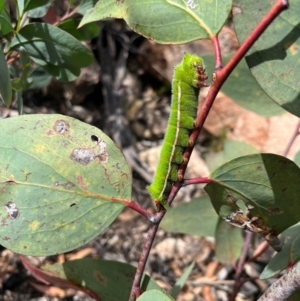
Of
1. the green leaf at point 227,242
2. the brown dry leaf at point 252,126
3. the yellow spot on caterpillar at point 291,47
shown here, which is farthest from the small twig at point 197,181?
the brown dry leaf at point 252,126

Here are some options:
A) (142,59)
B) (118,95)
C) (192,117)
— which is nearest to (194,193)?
(118,95)

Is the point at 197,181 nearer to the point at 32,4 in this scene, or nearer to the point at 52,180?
the point at 52,180

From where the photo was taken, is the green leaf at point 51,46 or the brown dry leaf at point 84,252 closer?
the green leaf at point 51,46

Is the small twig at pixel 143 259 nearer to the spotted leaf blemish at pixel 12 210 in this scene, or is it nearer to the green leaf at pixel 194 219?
the spotted leaf blemish at pixel 12 210

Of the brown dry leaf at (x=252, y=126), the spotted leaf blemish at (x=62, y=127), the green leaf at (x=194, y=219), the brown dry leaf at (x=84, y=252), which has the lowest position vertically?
the brown dry leaf at (x=84, y=252)

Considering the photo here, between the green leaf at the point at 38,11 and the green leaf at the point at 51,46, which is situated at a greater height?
the green leaf at the point at 38,11

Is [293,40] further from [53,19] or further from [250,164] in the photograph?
[53,19]

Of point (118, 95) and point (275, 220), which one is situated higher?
point (275, 220)
